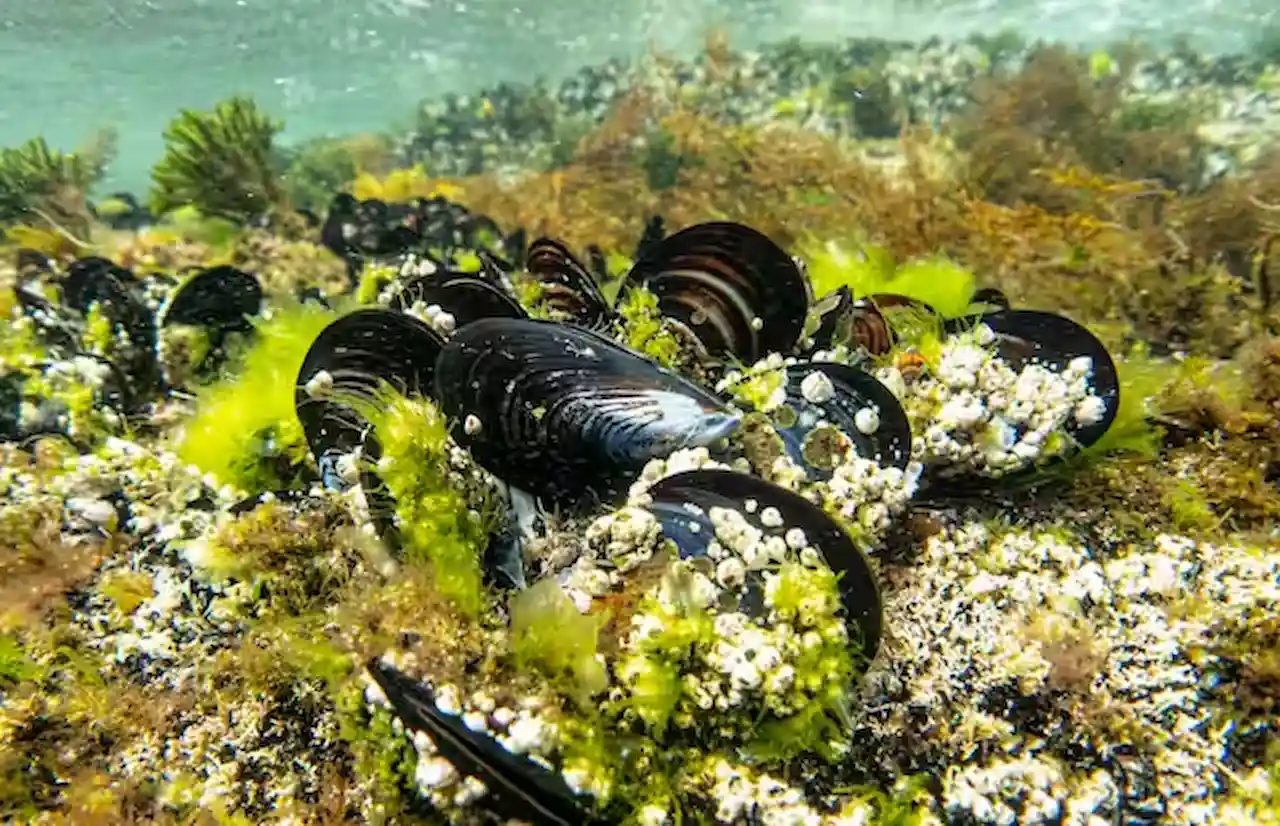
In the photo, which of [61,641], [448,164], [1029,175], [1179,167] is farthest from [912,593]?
[448,164]

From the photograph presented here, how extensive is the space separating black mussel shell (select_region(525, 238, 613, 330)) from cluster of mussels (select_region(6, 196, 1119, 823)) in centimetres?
1

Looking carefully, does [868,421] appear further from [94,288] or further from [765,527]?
[94,288]

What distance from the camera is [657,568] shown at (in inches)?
96.0

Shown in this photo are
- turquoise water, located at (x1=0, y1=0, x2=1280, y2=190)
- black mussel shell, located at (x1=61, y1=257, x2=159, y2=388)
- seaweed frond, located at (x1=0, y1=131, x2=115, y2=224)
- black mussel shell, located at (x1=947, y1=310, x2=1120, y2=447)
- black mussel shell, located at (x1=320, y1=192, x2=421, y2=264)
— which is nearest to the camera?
black mussel shell, located at (x1=947, y1=310, x2=1120, y2=447)

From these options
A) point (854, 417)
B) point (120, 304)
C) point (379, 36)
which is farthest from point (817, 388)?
point (379, 36)

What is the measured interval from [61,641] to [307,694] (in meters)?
1.07

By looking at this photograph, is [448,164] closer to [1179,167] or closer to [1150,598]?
[1179,167]

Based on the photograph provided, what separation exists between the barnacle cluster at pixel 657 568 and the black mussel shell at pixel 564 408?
1cm

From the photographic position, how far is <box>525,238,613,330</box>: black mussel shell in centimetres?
382

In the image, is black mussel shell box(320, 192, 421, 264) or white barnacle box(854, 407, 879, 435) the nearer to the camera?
white barnacle box(854, 407, 879, 435)

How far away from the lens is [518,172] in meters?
13.2

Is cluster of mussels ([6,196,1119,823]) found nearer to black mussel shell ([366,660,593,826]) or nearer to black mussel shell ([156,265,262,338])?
black mussel shell ([366,660,593,826])

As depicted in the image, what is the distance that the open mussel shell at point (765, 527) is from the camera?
2355 millimetres

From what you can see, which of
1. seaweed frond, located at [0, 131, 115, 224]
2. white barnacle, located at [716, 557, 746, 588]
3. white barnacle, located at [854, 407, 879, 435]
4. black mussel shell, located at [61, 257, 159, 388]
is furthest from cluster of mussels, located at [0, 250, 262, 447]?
seaweed frond, located at [0, 131, 115, 224]
